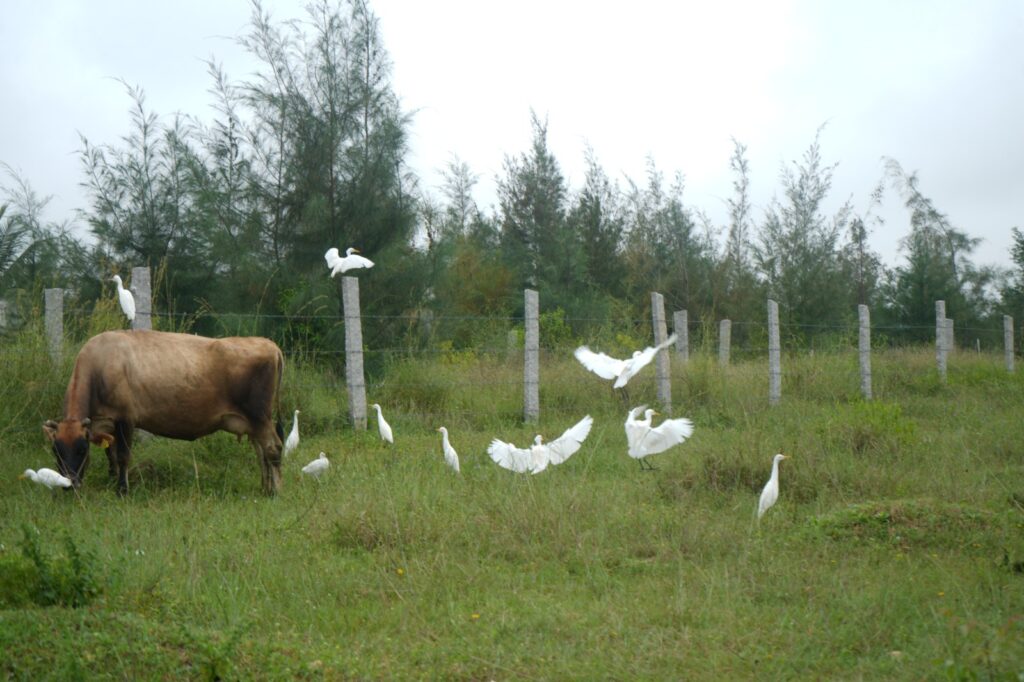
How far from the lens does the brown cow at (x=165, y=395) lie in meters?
8.38

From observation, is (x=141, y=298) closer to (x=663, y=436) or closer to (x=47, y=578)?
(x=47, y=578)

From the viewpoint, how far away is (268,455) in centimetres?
884

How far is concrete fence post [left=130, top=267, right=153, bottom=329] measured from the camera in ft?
32.3

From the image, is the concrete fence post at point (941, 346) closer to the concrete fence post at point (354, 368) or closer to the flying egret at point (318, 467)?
the concrete fence post at point (354, 368)

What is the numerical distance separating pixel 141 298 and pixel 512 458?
168 inches

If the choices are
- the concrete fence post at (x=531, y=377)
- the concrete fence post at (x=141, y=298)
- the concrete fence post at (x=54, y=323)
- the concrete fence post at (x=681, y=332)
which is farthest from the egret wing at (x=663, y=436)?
the concrete fence post at (x=681, y=332)

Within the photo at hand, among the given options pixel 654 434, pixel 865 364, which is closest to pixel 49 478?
pixel 654 434

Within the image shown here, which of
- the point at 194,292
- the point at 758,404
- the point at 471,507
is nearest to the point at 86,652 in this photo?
the point at 471,507

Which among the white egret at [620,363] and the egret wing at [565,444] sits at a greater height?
the white egret at [620,363]

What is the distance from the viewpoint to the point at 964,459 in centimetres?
951

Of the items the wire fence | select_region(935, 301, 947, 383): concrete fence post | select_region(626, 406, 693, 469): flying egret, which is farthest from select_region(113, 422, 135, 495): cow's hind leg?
select_region(935, 301, 947, 383): concrete fence post

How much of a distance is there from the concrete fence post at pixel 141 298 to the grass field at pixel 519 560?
3.29ft

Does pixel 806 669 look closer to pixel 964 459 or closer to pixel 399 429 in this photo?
pixel 964 459

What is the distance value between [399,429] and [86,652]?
6.98 meters
